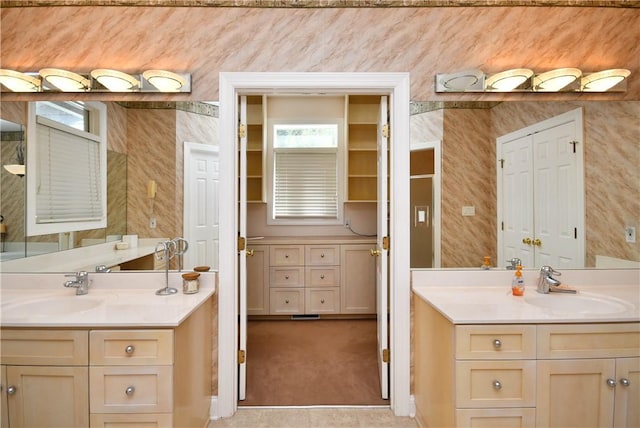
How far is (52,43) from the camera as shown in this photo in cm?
180

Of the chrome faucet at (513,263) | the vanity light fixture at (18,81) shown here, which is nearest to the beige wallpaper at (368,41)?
the vanity light fixture at (18,81)

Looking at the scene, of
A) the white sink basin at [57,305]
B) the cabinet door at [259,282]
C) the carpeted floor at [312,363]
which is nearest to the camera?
the white sink basin at [57,305]

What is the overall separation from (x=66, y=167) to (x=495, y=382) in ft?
8.42

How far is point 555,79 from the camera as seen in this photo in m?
1.77

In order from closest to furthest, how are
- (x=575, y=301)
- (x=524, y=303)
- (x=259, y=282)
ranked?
(x=524, y=303) → (x=575, y=301) → (x=259, y=282)

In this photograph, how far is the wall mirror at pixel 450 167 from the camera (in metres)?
1.77

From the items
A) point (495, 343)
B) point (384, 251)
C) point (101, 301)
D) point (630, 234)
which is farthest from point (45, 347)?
point (630, 234)

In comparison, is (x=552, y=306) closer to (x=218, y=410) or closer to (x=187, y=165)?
(x=218, y=410)

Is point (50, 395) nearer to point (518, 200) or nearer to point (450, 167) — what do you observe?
point (450, 167)

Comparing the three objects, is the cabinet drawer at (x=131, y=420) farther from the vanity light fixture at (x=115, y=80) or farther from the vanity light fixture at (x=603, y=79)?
the vanity light fixture at (x=603, y=79)

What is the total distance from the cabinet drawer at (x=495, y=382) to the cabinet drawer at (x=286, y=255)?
7.20 ft

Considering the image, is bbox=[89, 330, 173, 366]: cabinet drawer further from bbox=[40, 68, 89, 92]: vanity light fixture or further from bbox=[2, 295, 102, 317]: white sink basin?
bbox=[40, 68, 89, 92]: vanity light fixture

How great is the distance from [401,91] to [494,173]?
0.79m

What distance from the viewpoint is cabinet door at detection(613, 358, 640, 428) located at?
131 centimetres
